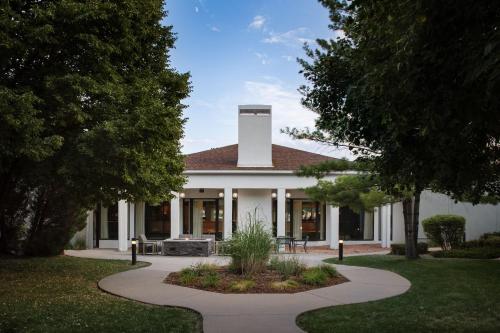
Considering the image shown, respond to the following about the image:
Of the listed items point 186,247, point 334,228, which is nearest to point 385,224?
point 334,228

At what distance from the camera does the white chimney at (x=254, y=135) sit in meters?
24.4

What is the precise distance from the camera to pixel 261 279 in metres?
12.0

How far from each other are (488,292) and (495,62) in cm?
846

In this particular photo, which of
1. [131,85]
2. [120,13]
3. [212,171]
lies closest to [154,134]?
[131,85]

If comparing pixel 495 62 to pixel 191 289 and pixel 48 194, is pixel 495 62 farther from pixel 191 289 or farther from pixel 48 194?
pixel 48 194

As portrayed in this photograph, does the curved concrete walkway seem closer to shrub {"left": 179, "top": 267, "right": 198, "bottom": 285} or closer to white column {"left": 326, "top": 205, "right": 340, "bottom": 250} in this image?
shrub {"left": 179, "top": 267, "right": 198, "bottom": 285}

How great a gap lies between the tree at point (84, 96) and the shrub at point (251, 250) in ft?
8.76

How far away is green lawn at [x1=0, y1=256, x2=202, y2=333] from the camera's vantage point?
23.7 feet

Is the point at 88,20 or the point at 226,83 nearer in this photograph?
the point at 88,20

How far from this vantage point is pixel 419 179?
594 centimetres

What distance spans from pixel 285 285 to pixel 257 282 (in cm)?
92

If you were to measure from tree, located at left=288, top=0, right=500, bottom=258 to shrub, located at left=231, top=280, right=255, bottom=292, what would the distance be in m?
4.95

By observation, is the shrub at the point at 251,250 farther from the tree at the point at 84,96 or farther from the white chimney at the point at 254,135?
the white chimney at the point at 254,135

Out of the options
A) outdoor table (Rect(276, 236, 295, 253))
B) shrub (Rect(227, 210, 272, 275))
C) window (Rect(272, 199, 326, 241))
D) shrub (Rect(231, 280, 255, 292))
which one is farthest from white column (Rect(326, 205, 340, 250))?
shrub (Rect(231, 280, 255, 292))
